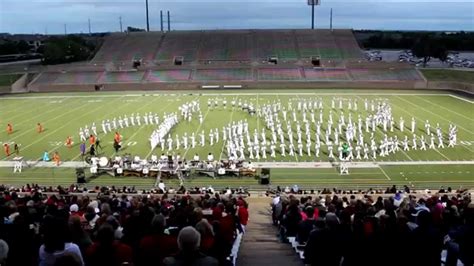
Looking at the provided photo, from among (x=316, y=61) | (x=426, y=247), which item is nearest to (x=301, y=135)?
(x=426, y=247)

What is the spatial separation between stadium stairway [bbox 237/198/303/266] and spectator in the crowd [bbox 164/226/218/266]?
3618 mm

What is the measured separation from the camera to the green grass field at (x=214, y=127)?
63.7 ft

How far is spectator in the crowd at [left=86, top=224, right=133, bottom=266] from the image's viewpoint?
4523mm

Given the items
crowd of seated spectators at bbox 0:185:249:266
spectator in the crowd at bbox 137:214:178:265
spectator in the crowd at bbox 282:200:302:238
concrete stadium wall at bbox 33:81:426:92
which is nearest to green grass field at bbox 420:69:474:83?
concrete stadium wall at bbox 33:81:426:92

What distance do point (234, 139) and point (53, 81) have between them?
3377 cm

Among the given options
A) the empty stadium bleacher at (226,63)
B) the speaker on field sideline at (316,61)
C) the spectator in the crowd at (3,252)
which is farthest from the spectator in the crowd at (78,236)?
the speaker on field sideline at (316,61)

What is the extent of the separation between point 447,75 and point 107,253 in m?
52.5

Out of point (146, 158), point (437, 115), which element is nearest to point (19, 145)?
point (146, 158)

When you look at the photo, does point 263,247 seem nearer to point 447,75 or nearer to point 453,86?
point 453,86

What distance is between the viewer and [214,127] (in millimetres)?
28734

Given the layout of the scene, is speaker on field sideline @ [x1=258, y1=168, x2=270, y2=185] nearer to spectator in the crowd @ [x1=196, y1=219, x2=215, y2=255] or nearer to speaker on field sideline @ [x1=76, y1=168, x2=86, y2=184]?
speaker on field sideline @ [x1=76, y1=168, x2=86, y2=184]

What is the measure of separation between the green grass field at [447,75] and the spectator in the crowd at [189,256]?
49.6 m

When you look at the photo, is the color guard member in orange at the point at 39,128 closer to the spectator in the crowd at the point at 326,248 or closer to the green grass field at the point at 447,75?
the spectator in the crowd at the point at 326,248

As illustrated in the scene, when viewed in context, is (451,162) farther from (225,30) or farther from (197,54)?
(225,30)
